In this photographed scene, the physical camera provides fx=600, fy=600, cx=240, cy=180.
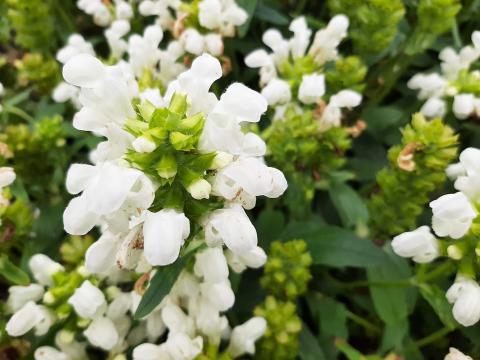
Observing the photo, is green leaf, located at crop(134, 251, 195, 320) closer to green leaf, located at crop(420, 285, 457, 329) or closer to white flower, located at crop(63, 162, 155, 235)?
white flower, located at crop(63, 162, 155, 235)

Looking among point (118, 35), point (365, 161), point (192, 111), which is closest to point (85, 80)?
point (192, 111)

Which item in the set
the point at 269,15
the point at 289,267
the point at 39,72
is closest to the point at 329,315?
the point at 289,267

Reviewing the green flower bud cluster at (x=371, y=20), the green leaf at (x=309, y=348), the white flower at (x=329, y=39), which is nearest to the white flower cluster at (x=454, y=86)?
the green flower bud cluster at (x=371, y=20)

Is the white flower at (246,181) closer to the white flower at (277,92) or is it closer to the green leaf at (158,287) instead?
the green leaf at (158,287)

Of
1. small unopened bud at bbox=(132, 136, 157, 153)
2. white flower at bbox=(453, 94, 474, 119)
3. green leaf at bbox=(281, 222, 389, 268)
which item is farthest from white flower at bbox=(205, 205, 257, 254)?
white flower at bbox=(453, 94, 474, 119)

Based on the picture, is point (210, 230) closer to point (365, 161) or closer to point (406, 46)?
point (365, 161)

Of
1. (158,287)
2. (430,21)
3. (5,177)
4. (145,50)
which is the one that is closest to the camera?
(158,287)

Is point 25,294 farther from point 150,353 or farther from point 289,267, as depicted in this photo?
point 289,267
